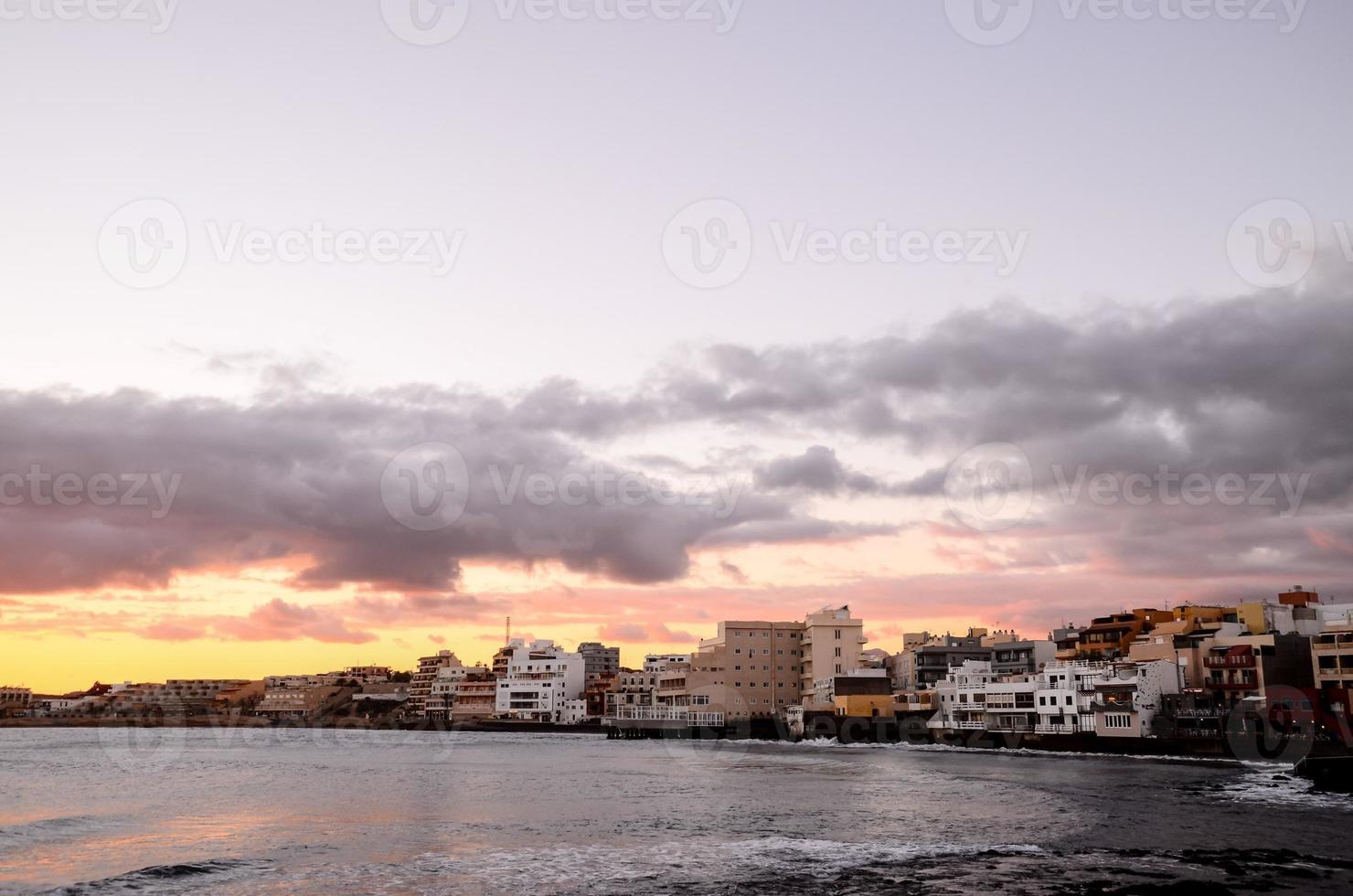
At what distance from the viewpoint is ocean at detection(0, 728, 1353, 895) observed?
29.2 m

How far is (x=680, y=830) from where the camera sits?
1585 inches

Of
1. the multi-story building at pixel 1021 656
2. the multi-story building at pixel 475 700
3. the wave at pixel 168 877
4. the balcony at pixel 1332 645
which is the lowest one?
the multi-story building at pixel 475 700

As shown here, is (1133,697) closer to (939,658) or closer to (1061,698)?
(1061,698)

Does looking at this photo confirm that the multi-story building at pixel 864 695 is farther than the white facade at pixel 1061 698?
Yes

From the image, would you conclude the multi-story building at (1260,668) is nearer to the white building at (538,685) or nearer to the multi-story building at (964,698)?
the multi-story building at (964,698)

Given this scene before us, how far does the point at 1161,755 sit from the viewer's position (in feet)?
281

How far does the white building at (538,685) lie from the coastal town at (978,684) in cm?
24

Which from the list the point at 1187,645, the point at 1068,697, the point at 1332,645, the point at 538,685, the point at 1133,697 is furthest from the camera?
the point at 538,685

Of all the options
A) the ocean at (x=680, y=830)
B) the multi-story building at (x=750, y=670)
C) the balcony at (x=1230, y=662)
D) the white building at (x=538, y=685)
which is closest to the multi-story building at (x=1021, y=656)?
the balcony at (x=1230, y=662)

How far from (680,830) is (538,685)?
14913 cm

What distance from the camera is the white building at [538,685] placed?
183 m

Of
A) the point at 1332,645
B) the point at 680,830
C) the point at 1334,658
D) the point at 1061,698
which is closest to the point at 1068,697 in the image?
the point at 1061,698

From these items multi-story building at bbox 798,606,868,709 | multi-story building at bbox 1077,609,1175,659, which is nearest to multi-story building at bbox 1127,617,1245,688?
multi-story building at bbox 1077,609,1175,659

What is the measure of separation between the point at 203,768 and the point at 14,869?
5153 centimetres
